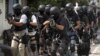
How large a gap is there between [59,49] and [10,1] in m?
12.9

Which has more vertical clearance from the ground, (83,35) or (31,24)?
(31,24)

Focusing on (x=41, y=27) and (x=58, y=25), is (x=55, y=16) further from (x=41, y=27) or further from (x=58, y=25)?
(x=41, y=27)

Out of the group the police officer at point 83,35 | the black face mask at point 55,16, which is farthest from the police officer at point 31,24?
the police officer at point 83,35

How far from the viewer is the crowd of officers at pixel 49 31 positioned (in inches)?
338

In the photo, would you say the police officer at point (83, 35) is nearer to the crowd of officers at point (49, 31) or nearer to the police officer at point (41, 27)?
the crowd of officers at point (49, 31)

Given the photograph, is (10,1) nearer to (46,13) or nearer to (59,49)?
(46,13)

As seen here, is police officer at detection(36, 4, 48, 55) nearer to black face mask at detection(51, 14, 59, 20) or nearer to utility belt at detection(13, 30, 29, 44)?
utility belt at detection(13, 30, 29, 44)

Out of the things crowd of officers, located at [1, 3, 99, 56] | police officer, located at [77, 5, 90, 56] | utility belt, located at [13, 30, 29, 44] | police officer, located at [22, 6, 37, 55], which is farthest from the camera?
police officer, located at [77, 5, 90, 56]

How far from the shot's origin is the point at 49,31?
10.0 meters

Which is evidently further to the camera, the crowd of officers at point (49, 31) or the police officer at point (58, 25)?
the crowd of officers at point (49, 31)

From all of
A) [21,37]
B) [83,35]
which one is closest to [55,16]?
[21,37]

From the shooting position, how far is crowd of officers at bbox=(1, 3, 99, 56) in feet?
28.2

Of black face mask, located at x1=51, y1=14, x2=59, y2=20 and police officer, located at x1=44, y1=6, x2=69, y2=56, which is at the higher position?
black face mask, located at x1=51, y1=14, x2=59, y2=20

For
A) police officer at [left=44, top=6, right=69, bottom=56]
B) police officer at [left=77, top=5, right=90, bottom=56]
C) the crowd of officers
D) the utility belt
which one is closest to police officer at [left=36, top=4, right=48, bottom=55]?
the crowd of officers
